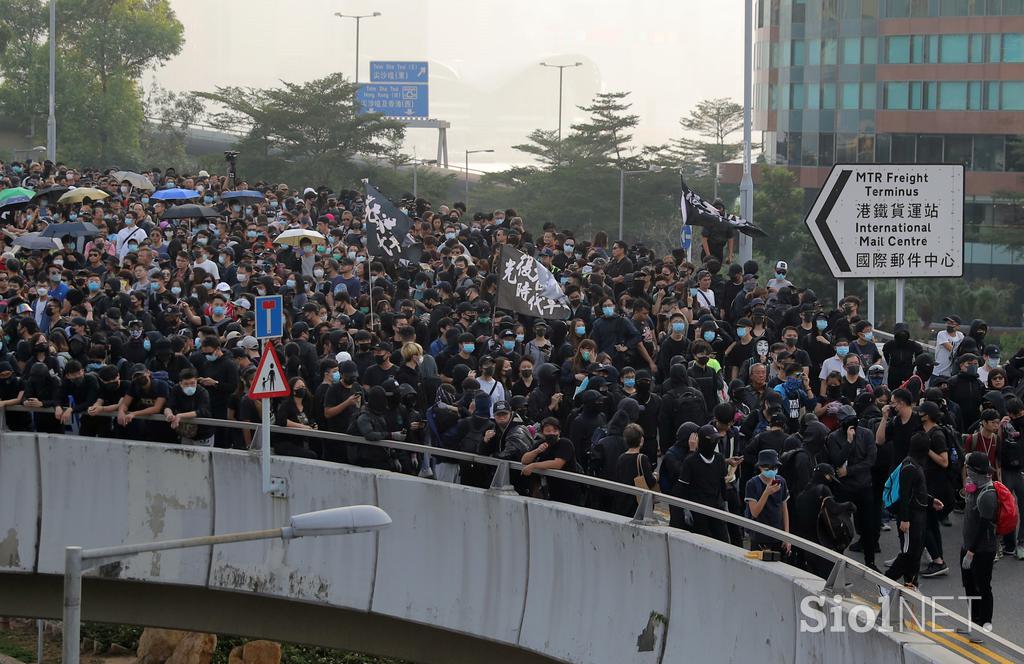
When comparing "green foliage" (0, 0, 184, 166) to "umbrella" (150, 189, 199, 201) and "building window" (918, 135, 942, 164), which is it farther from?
"umbrella" (150, 189, 199, 201)

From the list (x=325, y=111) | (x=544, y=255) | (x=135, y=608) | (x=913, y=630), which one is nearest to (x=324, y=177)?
(x=325, y=111)

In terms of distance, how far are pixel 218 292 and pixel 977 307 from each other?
58351 mm

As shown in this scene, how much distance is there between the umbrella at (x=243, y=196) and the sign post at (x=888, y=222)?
1986 cm

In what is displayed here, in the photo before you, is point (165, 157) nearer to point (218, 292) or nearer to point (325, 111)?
point (325, 111)

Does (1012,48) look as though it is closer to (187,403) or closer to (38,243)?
(38,243)

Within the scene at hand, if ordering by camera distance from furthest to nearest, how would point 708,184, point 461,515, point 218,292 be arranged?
point 708,184 < point 218,292 < point 461,515

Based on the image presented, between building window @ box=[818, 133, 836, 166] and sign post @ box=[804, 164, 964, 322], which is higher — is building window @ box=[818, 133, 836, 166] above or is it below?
above

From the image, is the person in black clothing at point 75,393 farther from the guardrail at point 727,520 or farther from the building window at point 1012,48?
the building window at point 1012,48

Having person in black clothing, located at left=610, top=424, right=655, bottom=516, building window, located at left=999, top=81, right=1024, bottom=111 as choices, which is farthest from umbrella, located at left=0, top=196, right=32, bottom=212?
building window, located at left=999, top=81, right=1024, bottom=111

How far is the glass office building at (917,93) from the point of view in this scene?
7688 centimetres

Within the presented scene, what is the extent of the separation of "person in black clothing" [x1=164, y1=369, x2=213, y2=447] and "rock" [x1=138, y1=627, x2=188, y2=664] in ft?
61.3

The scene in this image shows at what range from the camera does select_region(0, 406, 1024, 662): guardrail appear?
29.4 feet

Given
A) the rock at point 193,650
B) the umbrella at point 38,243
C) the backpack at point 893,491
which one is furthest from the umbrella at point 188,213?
the backpack at point 893,491

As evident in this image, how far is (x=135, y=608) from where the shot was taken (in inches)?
645
